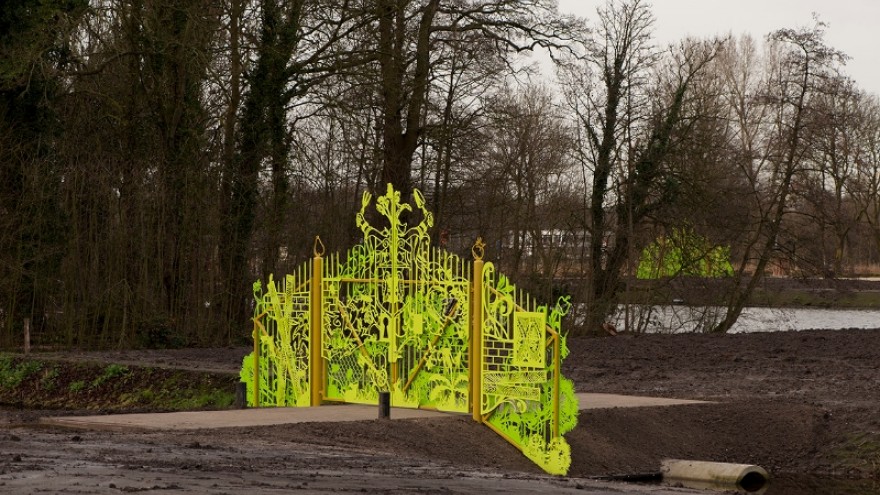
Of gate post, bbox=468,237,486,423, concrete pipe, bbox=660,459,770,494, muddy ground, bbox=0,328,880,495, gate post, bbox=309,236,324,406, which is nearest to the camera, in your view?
muddy ground, bbox=0,328,880,495

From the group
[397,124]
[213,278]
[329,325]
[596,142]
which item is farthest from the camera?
[596,142]

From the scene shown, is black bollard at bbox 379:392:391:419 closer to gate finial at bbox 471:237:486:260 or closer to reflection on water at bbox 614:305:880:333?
gate finial at bbox 471:237:486:260

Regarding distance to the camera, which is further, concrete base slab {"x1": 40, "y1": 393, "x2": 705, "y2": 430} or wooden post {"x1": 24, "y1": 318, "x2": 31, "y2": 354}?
wooden post {"x1": 24, "y1": 318, "x2": 31, "y2": 354}

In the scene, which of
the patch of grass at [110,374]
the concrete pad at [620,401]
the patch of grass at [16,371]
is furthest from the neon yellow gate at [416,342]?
the patch of grass at [16,371]

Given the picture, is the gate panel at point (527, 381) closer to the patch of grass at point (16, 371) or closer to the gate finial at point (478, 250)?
the gate finial at point (478, 250)

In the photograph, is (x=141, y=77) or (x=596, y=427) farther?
(x=141, y=77)

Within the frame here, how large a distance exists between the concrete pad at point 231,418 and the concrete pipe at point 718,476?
2.40 metres

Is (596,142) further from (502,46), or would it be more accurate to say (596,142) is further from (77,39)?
(77,39)

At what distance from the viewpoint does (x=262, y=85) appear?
2983 cm

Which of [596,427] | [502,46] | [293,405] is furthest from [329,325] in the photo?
[502,46]

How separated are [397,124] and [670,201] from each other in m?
7.16

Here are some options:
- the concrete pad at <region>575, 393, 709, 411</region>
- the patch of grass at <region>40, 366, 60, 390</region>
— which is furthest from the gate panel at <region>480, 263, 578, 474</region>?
the patch of grass at <region>40, 366, 60, 390</region>

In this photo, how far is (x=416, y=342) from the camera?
594 inches

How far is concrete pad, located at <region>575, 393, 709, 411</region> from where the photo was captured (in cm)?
1541
